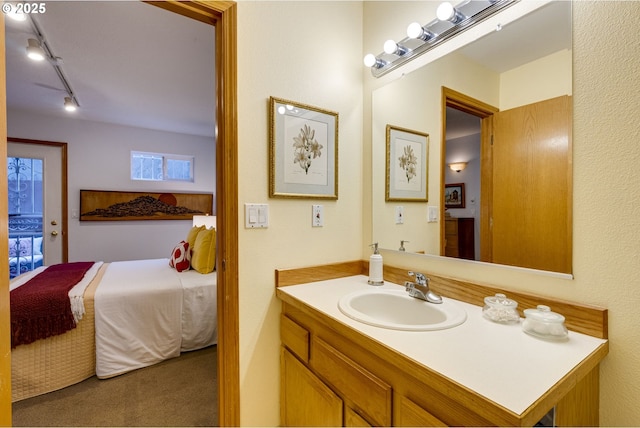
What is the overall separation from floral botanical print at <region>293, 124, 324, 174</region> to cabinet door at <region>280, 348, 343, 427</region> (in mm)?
920

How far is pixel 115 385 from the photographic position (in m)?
1.94

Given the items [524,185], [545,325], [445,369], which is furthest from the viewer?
[524,185]

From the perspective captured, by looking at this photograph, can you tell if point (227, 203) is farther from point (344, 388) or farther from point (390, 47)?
point (390, 47)

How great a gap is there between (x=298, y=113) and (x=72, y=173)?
3904mm

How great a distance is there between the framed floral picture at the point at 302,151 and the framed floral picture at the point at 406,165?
0.30 m

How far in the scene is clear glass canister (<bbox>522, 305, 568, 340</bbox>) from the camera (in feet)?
2.58

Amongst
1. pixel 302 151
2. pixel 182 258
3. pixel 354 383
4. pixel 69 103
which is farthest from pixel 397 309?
pixel 69 103

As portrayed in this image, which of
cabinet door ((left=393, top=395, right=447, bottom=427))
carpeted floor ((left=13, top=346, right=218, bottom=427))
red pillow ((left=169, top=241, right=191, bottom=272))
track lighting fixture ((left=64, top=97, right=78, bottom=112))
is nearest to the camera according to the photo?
cabinet door ((left=393, top=395, right=447, bottom=427))

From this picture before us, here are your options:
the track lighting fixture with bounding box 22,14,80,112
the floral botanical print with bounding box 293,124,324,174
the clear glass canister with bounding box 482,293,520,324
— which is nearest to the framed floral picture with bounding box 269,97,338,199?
the floral botanical print with bounding box 293,124,324,174

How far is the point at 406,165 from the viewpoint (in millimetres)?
1486

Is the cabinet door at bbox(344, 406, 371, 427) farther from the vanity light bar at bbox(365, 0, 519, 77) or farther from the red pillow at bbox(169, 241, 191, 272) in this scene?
the red pillow at bbox(169, 241, 191, 272)

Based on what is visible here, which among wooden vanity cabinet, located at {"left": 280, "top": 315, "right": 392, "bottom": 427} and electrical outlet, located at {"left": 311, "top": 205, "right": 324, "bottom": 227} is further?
electrical outlet, located at {"left": 311, "top": 205, "right": 324, "bottom": 227}

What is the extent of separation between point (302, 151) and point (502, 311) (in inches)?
41.8

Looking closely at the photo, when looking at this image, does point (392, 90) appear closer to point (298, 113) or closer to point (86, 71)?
point (298, 113)
